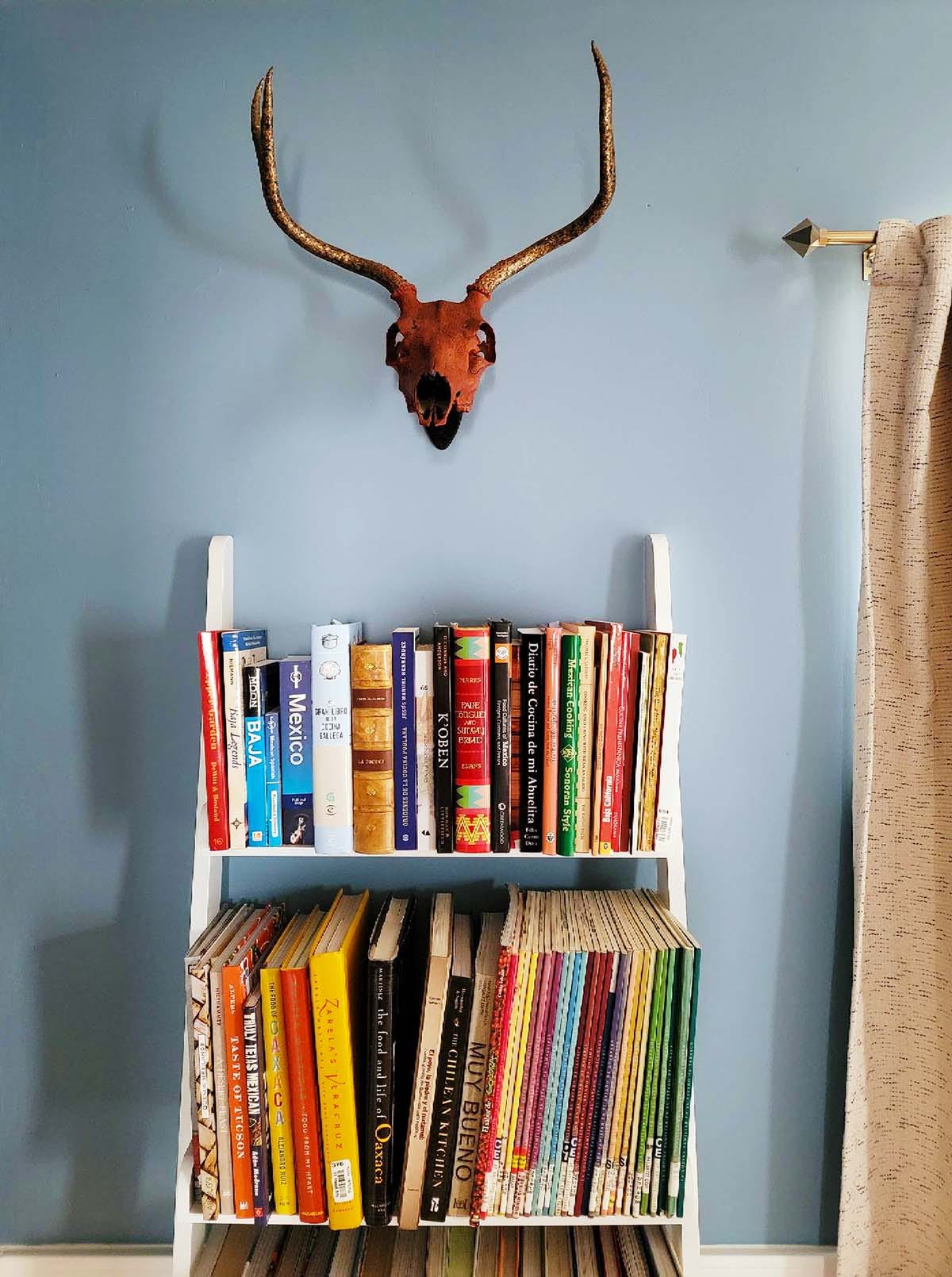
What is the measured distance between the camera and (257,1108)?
3.62 feet

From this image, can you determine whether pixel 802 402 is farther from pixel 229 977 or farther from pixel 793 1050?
pixel 229 977

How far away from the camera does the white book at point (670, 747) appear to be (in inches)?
43.7

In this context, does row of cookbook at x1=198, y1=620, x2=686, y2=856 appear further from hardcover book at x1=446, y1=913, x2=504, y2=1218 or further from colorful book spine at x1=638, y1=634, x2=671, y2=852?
hardcover book at x1=446, y1=913, x2=504, y2=1218

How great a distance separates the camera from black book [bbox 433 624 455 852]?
111cm

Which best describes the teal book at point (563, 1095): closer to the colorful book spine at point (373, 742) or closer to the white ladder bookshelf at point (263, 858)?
the white ladder bookshelf at point (263, 858)

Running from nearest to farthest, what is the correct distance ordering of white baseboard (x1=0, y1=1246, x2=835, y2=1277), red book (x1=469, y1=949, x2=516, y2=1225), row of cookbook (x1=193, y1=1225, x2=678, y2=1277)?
red book (x1=469, y1=949, x2=516, y2=1225), row of cookbook (x1=193, y1=1225, x2=678, y2=1277), white baseboard (x1=0, y1=1246, x2=835, y2=1277)

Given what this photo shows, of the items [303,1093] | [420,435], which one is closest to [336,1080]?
[303,1093]

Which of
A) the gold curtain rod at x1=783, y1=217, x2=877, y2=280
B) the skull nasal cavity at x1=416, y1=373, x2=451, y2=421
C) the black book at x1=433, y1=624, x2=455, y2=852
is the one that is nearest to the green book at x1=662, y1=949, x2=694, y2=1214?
the black book at x1=433, y1=624, x2=455, y2=852

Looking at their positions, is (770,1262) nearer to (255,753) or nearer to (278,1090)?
(278,1090)

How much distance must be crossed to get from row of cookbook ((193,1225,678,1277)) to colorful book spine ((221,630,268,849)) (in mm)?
591

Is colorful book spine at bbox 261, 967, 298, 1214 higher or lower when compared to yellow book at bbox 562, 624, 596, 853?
lower

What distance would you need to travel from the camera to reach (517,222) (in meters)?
1.28

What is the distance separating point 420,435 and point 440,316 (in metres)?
0.18

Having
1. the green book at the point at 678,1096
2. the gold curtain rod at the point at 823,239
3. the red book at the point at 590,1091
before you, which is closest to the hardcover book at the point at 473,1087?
the red book at the point at 590,1091
